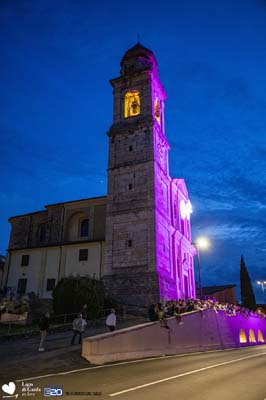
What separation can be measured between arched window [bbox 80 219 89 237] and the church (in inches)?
4.7

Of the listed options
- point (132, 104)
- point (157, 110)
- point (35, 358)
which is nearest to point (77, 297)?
point (35, 358)

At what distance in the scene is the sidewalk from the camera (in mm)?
10211

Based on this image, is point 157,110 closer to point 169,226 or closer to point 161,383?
point 169,226

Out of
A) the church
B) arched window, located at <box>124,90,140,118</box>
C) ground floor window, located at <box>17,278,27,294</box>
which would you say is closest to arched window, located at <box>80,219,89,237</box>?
the church

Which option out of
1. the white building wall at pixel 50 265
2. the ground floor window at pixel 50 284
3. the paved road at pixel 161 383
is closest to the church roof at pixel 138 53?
the white building wall at pixel 50 265

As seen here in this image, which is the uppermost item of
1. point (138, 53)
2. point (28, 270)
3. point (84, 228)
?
point (138, 53)

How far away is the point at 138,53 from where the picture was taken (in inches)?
1564

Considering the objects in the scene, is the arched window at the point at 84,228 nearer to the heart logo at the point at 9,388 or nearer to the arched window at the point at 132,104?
the arched window at the point at 132,104

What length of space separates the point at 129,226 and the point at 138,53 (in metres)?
22.2

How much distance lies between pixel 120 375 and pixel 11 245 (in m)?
37.4

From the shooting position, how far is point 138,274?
1099 inches

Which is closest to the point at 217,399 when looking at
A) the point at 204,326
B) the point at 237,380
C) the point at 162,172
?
the point at 237,380

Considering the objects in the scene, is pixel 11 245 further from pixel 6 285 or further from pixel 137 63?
pixel 137 63

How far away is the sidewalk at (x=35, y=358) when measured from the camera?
402 inches
